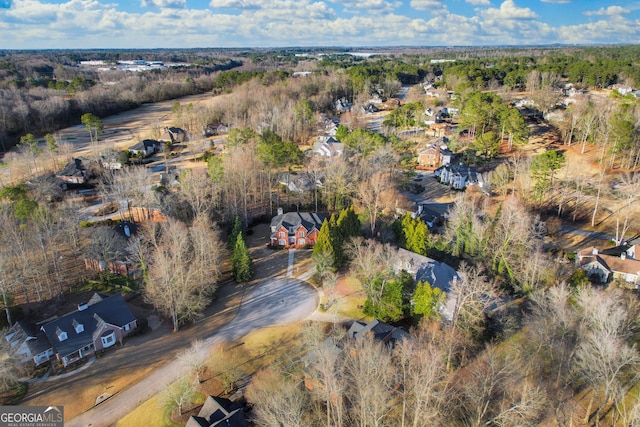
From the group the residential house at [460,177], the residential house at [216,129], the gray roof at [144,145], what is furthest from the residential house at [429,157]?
the gray roof at [144,145]

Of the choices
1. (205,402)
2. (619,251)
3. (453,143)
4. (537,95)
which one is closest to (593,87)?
(537,95)

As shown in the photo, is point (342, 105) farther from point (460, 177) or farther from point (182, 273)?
point (182, 273)

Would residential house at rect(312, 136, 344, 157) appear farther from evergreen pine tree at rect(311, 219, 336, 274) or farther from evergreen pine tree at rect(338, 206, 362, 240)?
evergreen pine tree at rect(311, 219, 336, 274)

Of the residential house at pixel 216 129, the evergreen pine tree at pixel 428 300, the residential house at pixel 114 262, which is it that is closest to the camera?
the evergreen pine tree at pixel 428 300

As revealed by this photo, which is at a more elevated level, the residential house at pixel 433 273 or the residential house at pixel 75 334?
the residential house at pixel 433 273

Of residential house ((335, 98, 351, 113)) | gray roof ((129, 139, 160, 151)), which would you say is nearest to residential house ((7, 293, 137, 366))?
gray roof ((129, 139, 160, 151))

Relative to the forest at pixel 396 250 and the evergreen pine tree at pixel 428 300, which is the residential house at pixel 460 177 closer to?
the forest at pixel 396 250
